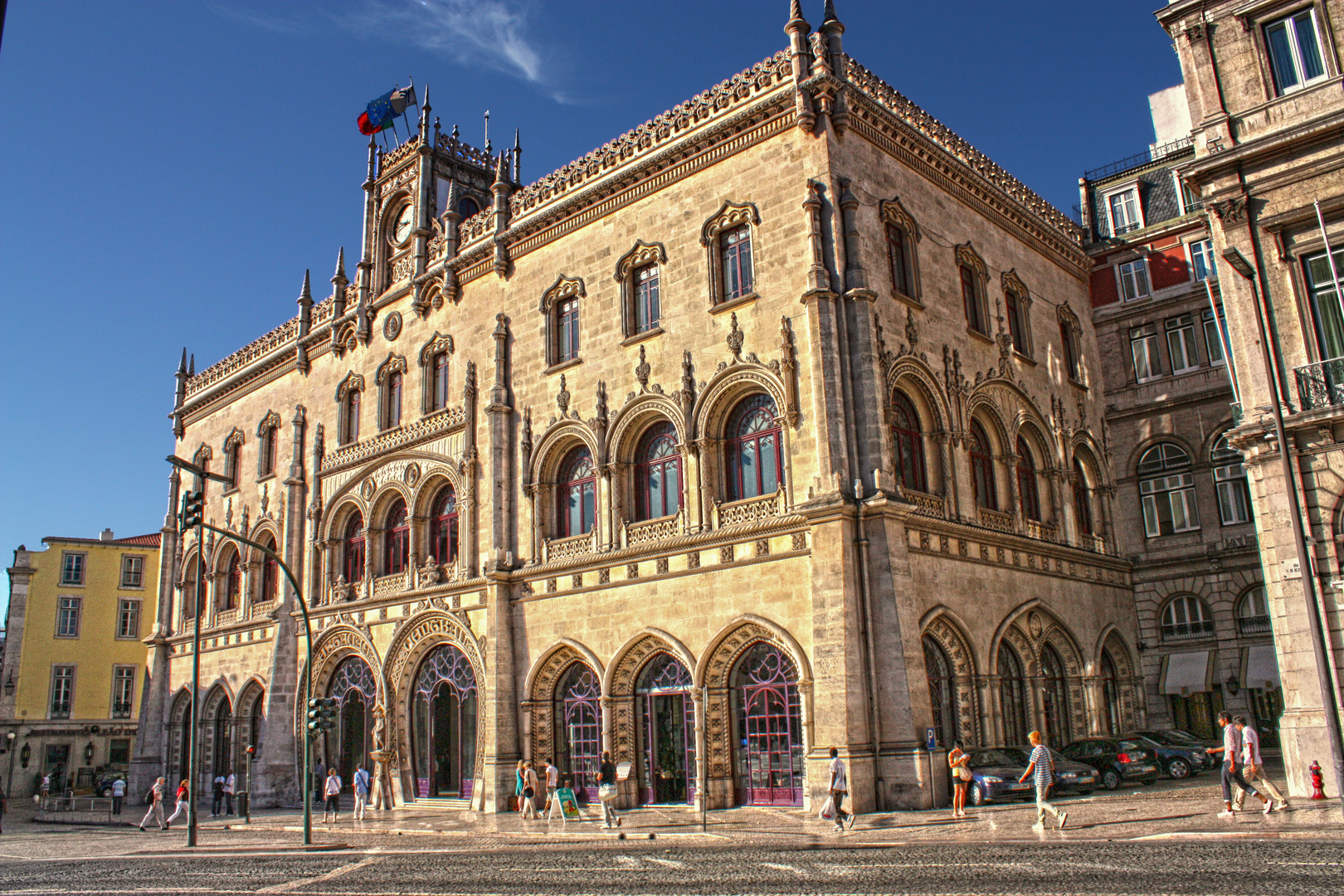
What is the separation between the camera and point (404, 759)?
30562 mm

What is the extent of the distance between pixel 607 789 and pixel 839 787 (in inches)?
204

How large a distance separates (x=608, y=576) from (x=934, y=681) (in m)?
7.97

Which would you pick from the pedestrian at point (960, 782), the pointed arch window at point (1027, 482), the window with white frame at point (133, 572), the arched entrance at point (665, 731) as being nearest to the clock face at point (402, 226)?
the arched entrance at point (665, 731)

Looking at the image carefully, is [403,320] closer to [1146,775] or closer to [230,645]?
[230,645]

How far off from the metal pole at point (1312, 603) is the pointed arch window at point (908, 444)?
7.39 metres

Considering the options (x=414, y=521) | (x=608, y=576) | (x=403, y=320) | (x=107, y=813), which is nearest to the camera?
(x=608, y=576)

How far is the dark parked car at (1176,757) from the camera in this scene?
24.9 m

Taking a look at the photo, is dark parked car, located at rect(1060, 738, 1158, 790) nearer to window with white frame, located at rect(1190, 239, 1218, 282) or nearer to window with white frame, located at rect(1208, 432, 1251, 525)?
window with white frame, located at rect(1208, 432, 1251, 525)

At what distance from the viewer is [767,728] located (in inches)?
891

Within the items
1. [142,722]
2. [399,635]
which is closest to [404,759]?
[399,635]

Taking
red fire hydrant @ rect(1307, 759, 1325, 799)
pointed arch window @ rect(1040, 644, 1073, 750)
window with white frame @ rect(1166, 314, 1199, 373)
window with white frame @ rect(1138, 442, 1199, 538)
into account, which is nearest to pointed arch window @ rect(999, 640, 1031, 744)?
pointed arch window @ rect(1040, 644, 1073, 750)

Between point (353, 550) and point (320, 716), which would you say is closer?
point (320, 716)

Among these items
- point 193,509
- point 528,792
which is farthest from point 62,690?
point 528,792

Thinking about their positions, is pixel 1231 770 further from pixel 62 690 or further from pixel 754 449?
pixel 62 690
